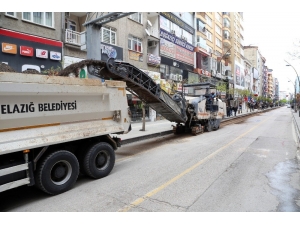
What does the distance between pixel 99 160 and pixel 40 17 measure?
1149 centimetres

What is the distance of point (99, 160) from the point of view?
5.81 meters

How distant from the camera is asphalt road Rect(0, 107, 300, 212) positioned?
4129 millimetres

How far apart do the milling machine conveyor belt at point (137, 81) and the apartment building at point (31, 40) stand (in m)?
6.73

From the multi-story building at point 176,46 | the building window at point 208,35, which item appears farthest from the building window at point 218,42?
the multi-story building at point 176,46

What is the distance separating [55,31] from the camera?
13945 mm

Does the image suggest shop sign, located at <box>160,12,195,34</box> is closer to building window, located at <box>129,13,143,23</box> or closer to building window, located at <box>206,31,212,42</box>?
building window, located at <box>129,13,143,23</box>

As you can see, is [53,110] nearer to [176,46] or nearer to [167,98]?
[167,98]

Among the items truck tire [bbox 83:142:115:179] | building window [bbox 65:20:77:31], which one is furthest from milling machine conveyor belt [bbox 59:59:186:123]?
building window [bbox 65:20:77:31]

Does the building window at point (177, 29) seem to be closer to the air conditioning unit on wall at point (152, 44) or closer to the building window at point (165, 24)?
the building window at point (165, 24)

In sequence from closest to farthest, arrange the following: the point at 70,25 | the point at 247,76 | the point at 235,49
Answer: the point at 70,25 < the point at 235,49 < the point at 247,76

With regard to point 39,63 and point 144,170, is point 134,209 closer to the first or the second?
point 144,170

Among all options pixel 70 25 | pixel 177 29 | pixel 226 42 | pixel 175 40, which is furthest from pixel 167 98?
pixel 226 42

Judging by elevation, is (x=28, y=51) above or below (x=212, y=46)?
below

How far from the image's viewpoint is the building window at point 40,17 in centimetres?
1268
